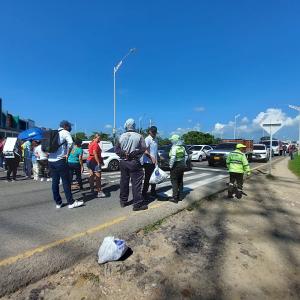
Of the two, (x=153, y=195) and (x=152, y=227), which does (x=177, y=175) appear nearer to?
(x=153, y=195)

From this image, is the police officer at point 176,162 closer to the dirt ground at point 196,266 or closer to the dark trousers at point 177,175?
the dark trousers at point 177,175

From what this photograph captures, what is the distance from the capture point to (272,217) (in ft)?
23.2

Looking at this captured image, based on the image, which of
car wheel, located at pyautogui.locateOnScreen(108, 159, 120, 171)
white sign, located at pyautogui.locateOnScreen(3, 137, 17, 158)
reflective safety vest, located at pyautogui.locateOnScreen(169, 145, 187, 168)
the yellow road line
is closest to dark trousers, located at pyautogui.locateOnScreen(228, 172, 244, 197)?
reflective safety vest, located at pyautogui.locateOnScreen(169, 145, 187, 168)

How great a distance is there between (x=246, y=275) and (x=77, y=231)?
9.14 feet

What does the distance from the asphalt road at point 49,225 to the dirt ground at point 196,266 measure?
0.29m

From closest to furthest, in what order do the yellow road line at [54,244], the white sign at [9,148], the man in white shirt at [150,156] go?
1. the yellow road line at [54,244]
2. the man in white shirt at [150,156]
3. the white sign at [9,148]

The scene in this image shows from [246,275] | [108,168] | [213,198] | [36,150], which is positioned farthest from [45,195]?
[108,168]

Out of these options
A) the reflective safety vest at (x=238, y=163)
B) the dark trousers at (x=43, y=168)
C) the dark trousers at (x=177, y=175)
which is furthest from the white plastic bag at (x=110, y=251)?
the dark trousers at (x=43, y=168)

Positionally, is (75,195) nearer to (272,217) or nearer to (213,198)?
(213,198)

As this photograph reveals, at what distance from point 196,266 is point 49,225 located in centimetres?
284

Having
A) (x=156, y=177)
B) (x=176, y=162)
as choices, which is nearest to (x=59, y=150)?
(x=156, y=177)

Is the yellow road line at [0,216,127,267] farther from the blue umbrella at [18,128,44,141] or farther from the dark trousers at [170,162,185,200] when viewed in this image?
the blue umbrella at [18,128,44,141]

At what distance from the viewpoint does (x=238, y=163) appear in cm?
913

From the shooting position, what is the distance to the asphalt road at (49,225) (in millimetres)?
4078
